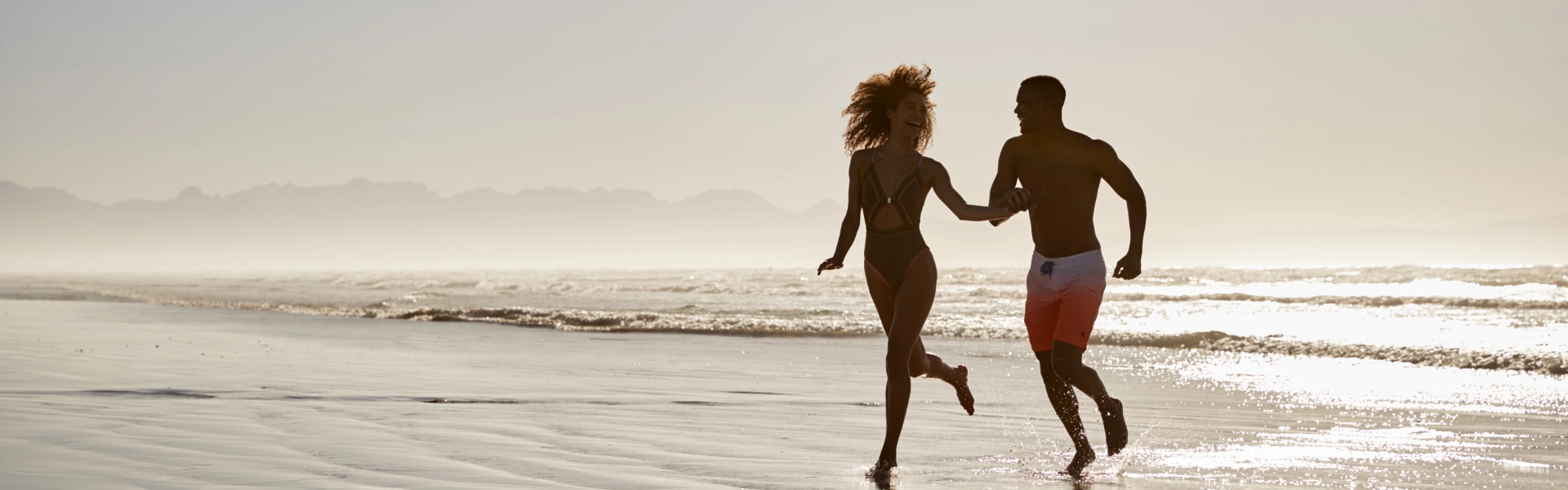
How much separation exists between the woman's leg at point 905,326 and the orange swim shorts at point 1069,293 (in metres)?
0.44

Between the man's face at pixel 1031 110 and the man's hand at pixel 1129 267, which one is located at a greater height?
the man's face at pixel 1031 110

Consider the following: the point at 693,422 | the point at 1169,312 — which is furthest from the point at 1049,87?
the point at 1169,312

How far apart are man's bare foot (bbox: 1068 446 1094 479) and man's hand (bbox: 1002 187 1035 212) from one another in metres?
1.14

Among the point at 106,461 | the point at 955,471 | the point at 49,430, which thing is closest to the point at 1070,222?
the point at 955,471

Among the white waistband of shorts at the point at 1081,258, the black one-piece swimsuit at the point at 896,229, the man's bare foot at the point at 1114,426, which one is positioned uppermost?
the black one-piece swimsuit at the point at 896,229

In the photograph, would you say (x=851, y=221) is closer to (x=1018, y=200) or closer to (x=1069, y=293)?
(x=1018, y=200)

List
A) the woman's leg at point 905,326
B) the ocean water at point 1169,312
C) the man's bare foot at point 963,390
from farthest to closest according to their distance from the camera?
the ocean water at point 1169,312 < the man's bare foot at point 963,390 < the woman's leg at point 905,326

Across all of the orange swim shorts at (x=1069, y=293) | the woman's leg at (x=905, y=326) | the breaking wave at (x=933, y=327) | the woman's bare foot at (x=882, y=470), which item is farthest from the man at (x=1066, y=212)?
the breaking wave at (x=933, y=327)

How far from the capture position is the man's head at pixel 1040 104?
5191 millimetres

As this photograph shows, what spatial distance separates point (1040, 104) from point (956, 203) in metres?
0.62

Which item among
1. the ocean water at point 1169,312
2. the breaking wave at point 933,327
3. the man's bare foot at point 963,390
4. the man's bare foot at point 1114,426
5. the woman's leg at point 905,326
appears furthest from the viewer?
the ocean water at point 1169,312

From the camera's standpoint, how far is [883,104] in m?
5.38

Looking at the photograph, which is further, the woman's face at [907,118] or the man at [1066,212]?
the woman's face at [907,118]

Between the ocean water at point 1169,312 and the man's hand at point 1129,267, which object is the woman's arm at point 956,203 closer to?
the man's hand at point 1129,267
